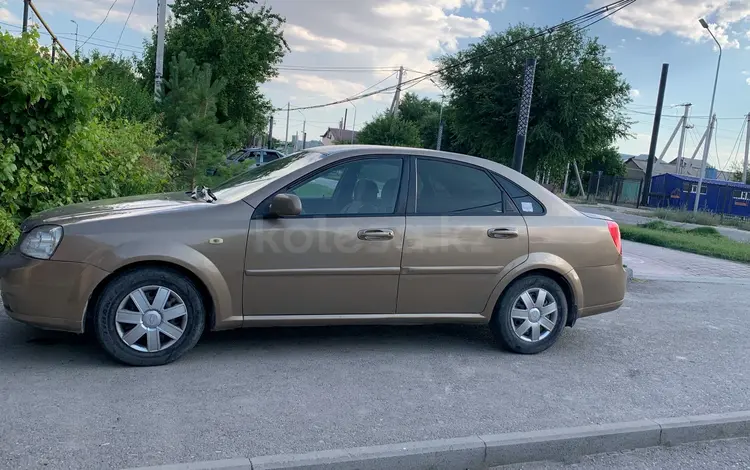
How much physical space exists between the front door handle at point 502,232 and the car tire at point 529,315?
393 millimetres

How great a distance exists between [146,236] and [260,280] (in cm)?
83

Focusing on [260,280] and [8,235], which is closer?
[260,280]

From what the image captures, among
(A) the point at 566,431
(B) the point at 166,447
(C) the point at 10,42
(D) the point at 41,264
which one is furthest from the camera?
(C) the point at 10,42

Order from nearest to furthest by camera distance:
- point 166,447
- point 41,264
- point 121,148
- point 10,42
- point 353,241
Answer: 1. point 166,447
2. point 41,264
3. point 353,241
4. point 10,42
5. point 121,148

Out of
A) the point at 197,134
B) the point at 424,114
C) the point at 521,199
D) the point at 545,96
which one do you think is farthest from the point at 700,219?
the point at 424,114

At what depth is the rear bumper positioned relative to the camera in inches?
214

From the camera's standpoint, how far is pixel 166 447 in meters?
3.31

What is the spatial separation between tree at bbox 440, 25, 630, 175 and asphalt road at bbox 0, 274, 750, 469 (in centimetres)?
1851

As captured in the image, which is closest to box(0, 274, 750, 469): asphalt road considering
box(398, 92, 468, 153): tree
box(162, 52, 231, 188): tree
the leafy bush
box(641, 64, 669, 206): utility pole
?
the leafy bush

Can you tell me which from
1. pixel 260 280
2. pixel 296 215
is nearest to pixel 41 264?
pixel 260 280

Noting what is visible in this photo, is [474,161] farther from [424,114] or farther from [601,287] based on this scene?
[424,114]

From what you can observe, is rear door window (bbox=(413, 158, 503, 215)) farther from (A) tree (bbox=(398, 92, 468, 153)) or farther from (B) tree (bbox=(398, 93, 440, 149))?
(B) tree (bbox=(398, 93, 440, 149))

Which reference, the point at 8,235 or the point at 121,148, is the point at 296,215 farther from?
the point at 121,148

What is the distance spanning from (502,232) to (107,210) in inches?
117
